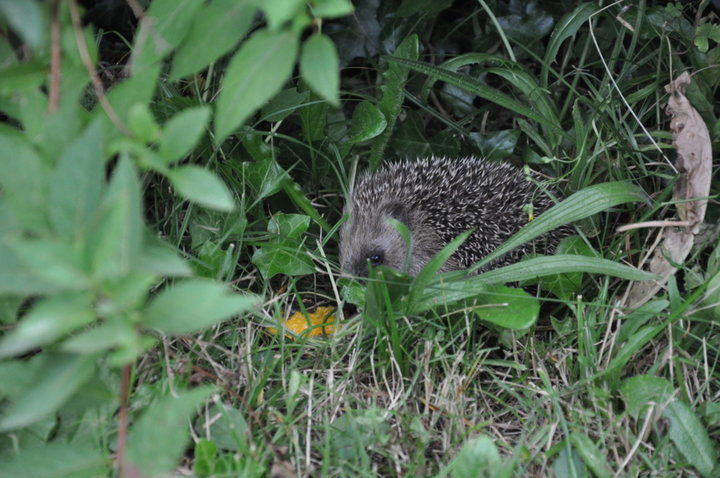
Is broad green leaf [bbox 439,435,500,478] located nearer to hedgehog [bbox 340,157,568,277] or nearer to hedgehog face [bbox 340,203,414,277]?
hedgehog [bbox 340,157,568,277]

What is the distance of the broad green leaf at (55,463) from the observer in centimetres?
212

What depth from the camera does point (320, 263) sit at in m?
4.11

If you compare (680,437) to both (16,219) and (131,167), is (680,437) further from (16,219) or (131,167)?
(16,219)

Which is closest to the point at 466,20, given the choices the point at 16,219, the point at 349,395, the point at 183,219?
the point at 183,219

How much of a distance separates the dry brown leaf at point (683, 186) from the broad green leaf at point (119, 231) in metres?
2.45

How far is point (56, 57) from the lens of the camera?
2.21 metres

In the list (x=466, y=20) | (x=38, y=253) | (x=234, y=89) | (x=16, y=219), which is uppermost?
(x=234, y=89)

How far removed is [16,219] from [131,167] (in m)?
0.43

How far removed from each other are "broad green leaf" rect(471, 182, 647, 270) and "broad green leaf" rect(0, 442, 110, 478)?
2.05 meters

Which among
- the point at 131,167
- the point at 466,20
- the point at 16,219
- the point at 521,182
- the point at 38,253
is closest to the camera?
the point at 38,253

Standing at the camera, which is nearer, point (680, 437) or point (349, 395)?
point (680, 437)

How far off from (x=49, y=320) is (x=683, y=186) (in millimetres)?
2993

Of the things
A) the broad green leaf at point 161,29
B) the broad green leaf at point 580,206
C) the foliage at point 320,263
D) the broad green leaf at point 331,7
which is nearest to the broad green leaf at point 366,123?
the foliage at point 320,263

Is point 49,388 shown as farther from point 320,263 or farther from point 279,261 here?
point 320,263
